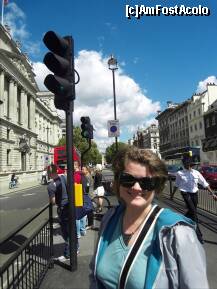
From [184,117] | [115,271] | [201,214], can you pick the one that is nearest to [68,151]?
[115,271]

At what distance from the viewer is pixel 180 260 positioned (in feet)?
5.16

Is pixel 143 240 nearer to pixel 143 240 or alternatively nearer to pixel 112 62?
pixel 143 240

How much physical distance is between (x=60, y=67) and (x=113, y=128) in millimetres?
9231

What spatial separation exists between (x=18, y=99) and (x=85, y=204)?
5731 cm

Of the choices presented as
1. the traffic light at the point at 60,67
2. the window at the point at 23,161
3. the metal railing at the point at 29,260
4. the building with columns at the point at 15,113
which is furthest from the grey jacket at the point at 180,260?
the window at the point at 23,161

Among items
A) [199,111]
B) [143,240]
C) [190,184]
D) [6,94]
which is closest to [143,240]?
[143,240]

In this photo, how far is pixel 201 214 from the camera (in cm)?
1020

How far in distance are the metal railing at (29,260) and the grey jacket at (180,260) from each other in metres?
1.51

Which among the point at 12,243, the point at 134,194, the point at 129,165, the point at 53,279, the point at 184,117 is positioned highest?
the point at 184,117

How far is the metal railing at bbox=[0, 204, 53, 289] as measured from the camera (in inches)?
115

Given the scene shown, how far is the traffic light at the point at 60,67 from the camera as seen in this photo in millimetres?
4918

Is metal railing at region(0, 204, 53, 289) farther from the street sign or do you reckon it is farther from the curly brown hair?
the street sign

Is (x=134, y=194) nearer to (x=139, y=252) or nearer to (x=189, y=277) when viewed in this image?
(x=139, y=252)

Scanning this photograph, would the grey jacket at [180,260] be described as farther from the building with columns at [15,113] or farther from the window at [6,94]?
the window at [6,94]
